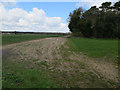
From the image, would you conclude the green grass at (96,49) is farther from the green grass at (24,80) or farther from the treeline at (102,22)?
the treeline at (102,22)

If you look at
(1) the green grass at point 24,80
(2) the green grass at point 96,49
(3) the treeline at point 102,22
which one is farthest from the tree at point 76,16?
(1) the green grass at point 24,80

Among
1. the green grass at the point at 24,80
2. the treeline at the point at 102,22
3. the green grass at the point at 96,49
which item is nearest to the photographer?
the green grass at the point at 24,80

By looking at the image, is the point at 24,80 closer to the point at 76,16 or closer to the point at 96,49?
the point at 96,49

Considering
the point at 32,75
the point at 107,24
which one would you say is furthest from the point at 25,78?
the point at 107,24

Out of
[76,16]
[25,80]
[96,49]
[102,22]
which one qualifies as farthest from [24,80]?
[76,16]

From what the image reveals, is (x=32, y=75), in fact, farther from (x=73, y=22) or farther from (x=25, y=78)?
(x=73, y=22)

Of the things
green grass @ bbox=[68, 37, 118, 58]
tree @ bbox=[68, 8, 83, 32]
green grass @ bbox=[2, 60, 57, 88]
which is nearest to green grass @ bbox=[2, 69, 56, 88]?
green grass @ bbox=[2, 60, 57, 88]

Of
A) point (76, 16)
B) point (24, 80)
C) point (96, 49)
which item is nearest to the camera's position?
point (24, 80)

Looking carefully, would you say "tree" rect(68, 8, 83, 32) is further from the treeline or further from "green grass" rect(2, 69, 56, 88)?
"green grass" rect(2, 69, 56, 88)

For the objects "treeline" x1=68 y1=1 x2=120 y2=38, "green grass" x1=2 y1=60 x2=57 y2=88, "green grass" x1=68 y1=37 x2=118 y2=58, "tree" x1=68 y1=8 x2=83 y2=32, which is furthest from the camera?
"tree" x1=68 y1=8 x2=83 y2=32

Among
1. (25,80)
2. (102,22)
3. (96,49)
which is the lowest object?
(25,80)

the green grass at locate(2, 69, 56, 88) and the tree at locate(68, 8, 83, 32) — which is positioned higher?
the tree at locate(68, 8, 83, 32)

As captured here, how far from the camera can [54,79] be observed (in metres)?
3.74

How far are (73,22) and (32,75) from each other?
136 feet
